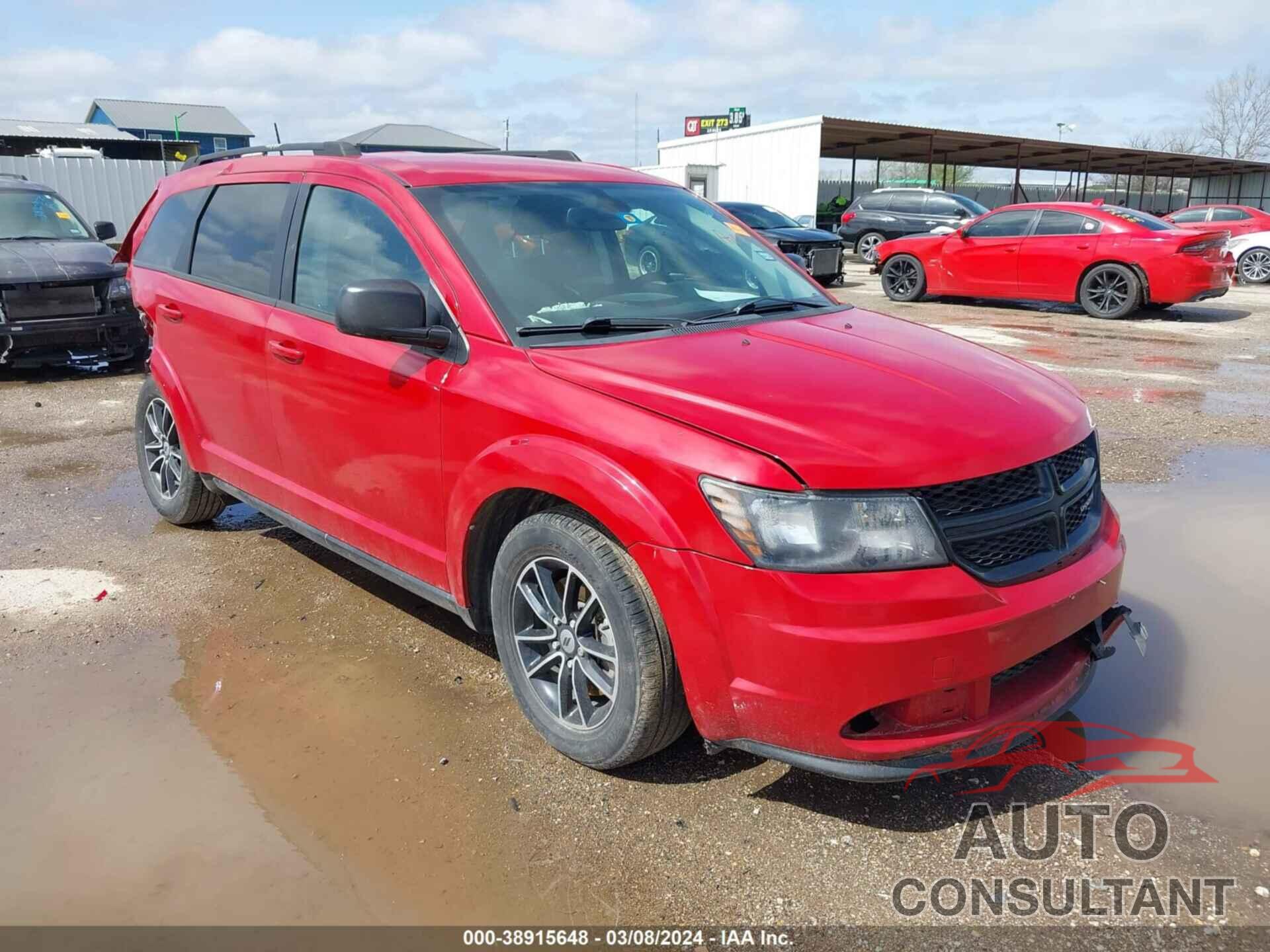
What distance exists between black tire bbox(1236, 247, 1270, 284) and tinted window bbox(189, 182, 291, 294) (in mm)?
20924

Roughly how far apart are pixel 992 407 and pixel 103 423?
24.2ft

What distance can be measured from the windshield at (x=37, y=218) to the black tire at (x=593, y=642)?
9514 mm

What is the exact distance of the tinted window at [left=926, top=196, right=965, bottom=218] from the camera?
22.2 meters

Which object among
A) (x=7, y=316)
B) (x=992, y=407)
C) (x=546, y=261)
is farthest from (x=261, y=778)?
(x=7, y=316)

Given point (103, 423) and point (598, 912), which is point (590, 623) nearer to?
point (598, 912)

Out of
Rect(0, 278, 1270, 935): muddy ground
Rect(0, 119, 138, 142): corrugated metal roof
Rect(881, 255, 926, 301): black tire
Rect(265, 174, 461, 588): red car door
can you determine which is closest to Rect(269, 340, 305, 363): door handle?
Rect(265, 174, 461, 588): red car door

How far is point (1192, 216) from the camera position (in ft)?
69.3

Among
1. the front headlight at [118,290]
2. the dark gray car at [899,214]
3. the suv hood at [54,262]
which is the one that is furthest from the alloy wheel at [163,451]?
the dark gray car at [899,214]

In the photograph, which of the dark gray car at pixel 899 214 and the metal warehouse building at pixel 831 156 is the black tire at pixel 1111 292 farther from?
the metal warehouse building at pixel 831 156

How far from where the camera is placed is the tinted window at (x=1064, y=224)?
13.2m

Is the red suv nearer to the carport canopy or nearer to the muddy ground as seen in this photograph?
the muddy ground

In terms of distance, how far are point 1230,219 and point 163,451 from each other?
Answer: 21.6 metres

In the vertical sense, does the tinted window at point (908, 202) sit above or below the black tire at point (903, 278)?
above

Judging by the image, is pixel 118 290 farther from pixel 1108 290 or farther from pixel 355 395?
pixel 1108 290
